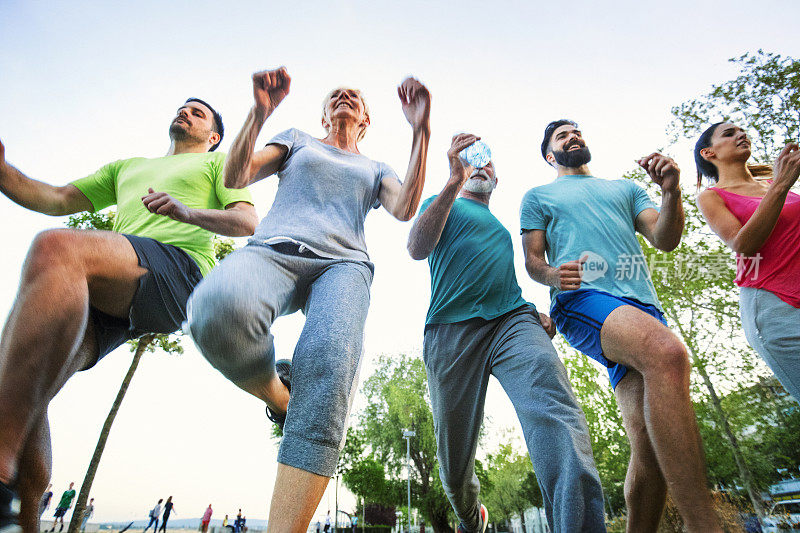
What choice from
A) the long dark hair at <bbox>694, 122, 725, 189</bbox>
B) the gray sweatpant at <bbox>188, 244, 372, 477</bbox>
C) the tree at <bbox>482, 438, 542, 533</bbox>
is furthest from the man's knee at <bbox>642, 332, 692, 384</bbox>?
the tree at <bbox>482, 438, 542, 533</bbox>

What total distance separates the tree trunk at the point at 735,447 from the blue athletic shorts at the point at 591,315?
16.3m

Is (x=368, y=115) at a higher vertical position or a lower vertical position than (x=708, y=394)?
lower

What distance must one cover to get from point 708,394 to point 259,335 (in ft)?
61.5

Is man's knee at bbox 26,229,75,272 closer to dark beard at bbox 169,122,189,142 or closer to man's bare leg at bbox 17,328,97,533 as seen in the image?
man's bare leg at bbox 17,328,97,533

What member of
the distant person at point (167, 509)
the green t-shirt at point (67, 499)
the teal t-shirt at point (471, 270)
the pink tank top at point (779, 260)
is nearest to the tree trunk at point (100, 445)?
the green t-shirt at point (67, 499)

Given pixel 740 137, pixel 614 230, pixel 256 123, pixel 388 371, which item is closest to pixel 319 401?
pixel 256 123

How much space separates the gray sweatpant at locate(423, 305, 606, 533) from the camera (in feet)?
6.67

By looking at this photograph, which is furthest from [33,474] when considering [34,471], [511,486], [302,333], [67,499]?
[511,486]

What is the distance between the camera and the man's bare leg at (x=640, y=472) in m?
2.46

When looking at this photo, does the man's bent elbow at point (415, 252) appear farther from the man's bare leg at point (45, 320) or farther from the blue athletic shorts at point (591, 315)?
the man's bare leg at point (45, 320)

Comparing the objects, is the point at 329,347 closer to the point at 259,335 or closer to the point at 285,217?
the point at 259,335

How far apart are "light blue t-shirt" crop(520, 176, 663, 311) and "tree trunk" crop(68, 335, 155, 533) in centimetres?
1574

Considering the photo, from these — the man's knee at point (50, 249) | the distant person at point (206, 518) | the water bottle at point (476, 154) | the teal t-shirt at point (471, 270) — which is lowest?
the distant person at point (206, 518)

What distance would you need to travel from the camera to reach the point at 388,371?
36.8 metres
